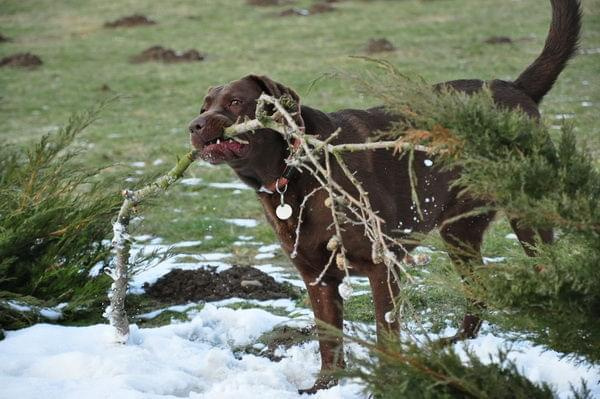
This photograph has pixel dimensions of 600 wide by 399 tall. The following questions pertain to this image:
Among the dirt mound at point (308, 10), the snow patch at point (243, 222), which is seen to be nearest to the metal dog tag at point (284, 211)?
the snow patch at point (243, 222)

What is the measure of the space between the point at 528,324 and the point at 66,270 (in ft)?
10.7

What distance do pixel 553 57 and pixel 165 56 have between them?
1522cm

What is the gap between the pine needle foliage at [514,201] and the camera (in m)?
2.22

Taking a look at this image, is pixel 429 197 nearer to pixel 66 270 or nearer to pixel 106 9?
pixel 66 270

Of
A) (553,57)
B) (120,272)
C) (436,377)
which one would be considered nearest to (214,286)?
(120,272)

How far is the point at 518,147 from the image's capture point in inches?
89.6

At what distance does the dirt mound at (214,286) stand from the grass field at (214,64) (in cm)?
68

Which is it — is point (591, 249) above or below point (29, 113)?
above

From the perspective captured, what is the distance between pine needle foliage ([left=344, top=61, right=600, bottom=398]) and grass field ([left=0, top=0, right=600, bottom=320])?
7.94 feet

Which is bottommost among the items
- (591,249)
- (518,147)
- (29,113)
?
(29,113)

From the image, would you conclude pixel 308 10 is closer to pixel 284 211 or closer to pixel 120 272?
pixel 120 272

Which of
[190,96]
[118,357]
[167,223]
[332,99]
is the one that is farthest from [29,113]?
[118,357]

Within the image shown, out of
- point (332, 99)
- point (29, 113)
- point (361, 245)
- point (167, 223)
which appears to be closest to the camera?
point (361, 245)

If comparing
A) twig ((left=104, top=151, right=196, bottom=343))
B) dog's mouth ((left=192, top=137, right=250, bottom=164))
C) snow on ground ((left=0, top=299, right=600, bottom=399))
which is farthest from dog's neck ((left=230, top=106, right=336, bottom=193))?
snow on ground ((left=0, top=299, right=600, bottom=399))
